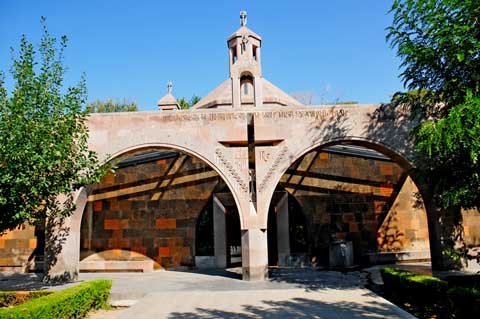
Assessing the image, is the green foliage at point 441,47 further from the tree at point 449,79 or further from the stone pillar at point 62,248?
the stone pillar at point 62,248

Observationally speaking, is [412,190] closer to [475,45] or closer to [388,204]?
[388,204]

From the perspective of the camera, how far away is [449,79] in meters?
7.89

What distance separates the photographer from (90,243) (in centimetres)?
1417

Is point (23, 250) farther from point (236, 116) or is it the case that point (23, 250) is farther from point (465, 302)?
point (465, 302)

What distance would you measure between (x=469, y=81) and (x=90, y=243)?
42.8 feet

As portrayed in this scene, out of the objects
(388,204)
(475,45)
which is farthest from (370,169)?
(475,45)

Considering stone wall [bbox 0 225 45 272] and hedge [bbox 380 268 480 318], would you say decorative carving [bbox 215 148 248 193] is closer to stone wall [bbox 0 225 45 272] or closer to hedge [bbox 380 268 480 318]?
hedge [bbox 380 268 480 318]

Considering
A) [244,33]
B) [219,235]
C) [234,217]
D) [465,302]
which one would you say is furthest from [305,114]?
[465,302]

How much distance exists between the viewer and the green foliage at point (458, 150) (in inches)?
263

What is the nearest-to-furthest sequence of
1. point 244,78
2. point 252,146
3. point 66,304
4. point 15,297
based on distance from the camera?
point 66,304, point 15,297, point 252,146, point 244,78

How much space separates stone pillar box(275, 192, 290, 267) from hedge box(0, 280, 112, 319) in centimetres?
716

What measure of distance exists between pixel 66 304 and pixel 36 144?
10.9 feet

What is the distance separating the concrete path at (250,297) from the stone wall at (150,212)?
6.00 feet

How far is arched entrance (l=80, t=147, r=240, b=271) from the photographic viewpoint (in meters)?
14.0
